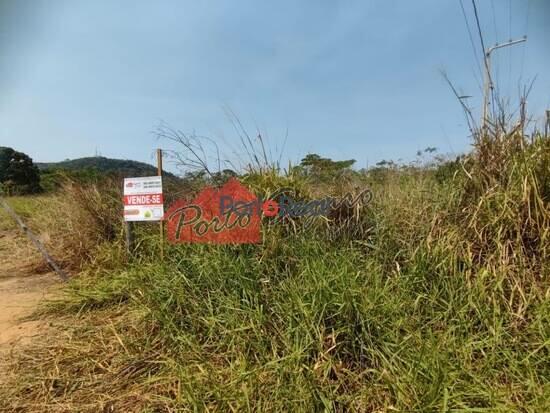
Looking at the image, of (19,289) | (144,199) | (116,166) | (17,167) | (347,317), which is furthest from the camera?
(17,167)

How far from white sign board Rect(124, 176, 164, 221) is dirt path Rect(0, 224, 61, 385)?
4.00 ft

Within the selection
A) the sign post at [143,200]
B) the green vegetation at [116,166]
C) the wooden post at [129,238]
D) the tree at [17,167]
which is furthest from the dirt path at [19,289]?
the tree at [17,167]

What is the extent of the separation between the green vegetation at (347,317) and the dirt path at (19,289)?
220 millimetres

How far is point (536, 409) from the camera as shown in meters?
1.62

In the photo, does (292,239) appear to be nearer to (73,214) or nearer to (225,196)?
(225,196)

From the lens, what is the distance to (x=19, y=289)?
4152 mm

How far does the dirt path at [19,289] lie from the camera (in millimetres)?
2883

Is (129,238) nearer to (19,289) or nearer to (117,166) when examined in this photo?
(19,289)

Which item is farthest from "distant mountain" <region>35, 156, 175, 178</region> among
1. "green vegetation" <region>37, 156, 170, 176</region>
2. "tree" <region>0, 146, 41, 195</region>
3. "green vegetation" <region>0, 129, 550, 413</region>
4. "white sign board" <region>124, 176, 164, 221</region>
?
"tree" <region>0, 146, 41, 195</region>

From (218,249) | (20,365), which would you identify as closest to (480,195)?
(218,249)

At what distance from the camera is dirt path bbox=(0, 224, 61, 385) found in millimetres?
2883

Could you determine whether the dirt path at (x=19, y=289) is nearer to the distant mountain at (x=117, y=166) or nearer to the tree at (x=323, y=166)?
the distant mountain at (x=117, y=166)

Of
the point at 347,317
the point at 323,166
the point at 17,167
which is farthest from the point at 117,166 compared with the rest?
the point at 17,167

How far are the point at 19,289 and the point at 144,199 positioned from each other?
6.30ft
